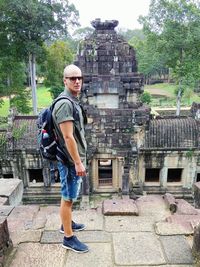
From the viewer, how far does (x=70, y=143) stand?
289cm

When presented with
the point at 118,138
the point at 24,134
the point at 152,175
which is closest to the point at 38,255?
the point at 118,138

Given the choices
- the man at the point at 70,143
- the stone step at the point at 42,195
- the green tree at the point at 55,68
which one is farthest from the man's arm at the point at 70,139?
the green tree at the point at 55,68

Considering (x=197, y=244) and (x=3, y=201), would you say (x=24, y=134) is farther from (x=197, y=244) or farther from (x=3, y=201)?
(x=197, y=244)

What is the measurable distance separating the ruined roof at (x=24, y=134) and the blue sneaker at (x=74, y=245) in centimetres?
893

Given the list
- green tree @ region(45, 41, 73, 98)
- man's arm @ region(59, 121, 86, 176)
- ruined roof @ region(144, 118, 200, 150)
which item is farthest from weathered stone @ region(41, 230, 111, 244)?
green tree @ region(45, 41, 73, 98)

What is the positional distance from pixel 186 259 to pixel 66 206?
1.64m

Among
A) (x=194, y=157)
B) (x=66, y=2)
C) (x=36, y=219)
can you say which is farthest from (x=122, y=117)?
(x=66, y=2)

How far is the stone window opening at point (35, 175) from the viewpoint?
1291cm

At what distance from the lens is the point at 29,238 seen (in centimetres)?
363

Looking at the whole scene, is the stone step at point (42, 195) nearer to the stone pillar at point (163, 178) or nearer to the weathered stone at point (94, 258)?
the stone pillar at point (163, 178)

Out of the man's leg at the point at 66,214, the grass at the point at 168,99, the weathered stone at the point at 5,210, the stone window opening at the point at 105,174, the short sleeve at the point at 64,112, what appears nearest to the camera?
the short sleeve at the point at 64,112

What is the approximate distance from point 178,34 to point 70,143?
1825 centimetres

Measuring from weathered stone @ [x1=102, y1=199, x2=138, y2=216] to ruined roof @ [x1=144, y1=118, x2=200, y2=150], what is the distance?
7251mm

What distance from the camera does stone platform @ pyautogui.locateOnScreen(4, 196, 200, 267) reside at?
3.17 metres
